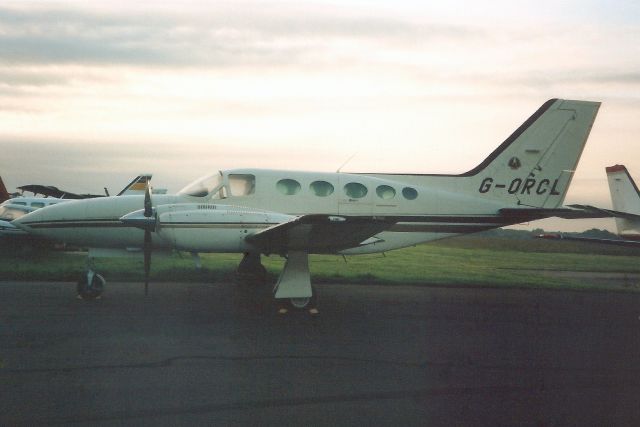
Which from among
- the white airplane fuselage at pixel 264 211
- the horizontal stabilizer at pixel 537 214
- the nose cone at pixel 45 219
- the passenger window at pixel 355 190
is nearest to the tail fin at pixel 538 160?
the horizontal stabilizer at pixel 537 214

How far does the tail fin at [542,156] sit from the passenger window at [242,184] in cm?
602

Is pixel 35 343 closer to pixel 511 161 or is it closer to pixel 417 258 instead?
pixel 511 161

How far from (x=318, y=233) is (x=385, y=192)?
4.42m

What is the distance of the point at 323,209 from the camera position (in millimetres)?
16422

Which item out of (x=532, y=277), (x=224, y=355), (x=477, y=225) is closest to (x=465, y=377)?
(x=224, y=355)

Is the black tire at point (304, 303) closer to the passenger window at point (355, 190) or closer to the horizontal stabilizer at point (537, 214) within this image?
the passenger window at point (355, 190)

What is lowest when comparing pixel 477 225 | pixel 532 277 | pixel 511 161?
pixel 532 277

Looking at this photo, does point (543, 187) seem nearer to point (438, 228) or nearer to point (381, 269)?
point (438, 228)

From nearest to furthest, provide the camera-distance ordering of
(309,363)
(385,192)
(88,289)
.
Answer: (309,363) → (88,289) → (385,192)

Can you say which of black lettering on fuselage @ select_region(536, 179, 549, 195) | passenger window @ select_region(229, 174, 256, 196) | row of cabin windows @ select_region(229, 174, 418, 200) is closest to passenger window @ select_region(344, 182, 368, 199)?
row of cabin windows @ select_region(229, 174, 418, 200)

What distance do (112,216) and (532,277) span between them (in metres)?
14.7

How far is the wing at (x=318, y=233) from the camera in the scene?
12.2 metres

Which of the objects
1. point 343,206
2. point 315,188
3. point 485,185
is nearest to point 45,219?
point 315,188

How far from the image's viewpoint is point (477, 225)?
58.5ft
